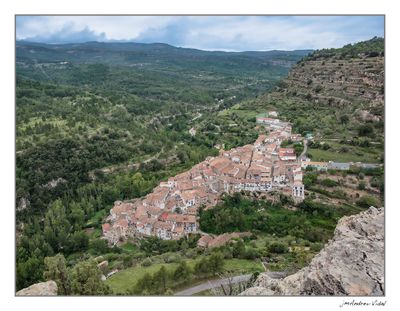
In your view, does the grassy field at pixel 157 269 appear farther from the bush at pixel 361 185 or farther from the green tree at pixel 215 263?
the bush at pixel 361 185

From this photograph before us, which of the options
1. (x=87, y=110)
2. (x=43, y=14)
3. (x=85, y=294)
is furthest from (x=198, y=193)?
(x=87, y=110)

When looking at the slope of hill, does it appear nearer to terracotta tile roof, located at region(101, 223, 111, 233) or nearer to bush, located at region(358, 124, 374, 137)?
bush, located at region(358, 124, 374, 137)

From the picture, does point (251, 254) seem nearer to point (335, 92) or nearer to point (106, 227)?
point (106, 227)

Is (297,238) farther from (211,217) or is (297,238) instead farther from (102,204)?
(102,204)

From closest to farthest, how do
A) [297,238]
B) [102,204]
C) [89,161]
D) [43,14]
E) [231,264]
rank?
[43,14]
[231,264]
[297,238]
[102,204]
[89,161]

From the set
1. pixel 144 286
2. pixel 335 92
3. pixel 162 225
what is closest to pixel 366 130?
pixel 335 92

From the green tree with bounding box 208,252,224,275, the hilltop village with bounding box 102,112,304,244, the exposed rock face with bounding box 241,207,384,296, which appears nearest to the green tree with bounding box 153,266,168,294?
the green tree with bounding box 208,252,224,275
